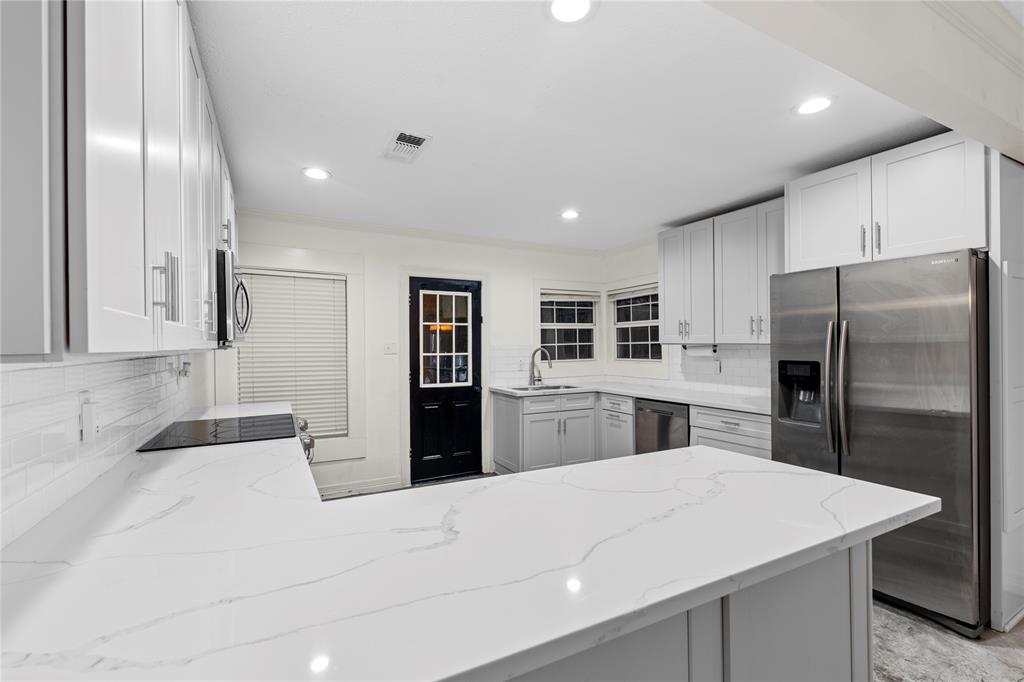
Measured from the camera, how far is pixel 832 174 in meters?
2.77

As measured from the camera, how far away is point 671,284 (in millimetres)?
4262

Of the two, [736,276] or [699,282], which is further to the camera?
[699,282]

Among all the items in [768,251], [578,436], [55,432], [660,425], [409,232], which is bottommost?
[578,436]

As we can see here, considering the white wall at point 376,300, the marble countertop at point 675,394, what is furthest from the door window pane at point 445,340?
the marble countertop at point 675,394

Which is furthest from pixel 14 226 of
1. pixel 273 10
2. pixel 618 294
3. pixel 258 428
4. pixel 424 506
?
pixel 618 294

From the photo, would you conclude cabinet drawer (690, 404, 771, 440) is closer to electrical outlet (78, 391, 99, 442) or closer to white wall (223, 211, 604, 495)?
white wall (223, 211, 604, 495)

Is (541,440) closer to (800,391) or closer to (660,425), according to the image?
(660,425)

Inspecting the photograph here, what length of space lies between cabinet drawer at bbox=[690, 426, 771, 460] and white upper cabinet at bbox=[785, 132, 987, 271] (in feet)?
3.78

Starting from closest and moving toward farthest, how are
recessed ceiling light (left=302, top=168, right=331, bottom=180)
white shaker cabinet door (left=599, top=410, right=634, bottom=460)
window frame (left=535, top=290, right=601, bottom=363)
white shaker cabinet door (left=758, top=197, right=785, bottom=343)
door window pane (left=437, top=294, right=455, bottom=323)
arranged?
1. recessed ceiling light (left=302, top=168, right=331, bottom=180)
2. white shaker cabinet door (left=758, top=197, right=785, bottom=343)
3. white shaker cabinet door (left=599, top=410, right=634, bottom=460)
4. door window pane (left=437, top=294, right=455, bottom=323)
5. window frame (left=535, top=290, right=601, bottom=363)

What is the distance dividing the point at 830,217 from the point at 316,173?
10.3 ft

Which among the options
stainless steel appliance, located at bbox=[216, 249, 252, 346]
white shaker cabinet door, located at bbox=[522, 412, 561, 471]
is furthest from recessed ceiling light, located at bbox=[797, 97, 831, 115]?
white shaker cabinet door, located at bbox=[522, 412, 561, 471]

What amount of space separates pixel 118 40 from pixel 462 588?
42.0 inches

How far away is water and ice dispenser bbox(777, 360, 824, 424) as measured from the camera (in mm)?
2693

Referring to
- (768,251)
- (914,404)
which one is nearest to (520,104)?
(768,251)
